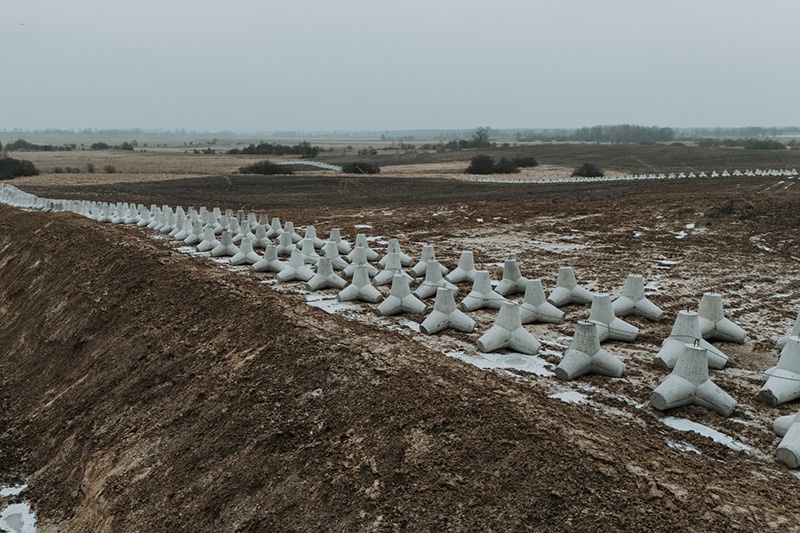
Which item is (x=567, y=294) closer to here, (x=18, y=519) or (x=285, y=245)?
(x=285, y=245)

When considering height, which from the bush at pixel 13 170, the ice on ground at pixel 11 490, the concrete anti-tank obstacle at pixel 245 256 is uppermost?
the bush at pixel 13 170

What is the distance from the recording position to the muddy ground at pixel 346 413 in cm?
299

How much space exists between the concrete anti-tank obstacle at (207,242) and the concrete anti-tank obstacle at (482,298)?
481 centimetres

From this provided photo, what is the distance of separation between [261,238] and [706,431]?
295 inches

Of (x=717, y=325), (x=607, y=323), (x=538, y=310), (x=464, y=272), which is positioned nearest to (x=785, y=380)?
(x=717, y=325)

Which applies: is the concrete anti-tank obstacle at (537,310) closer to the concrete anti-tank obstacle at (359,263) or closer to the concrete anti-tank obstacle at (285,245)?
the concrete anti-tank obstacle at (359,263)

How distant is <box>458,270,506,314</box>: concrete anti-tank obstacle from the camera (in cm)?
627

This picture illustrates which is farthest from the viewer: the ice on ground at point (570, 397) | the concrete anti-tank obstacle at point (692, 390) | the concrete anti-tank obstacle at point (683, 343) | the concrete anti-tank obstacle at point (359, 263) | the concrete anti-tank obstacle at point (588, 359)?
the concrete anti-tank obstacle at point (359, 263)

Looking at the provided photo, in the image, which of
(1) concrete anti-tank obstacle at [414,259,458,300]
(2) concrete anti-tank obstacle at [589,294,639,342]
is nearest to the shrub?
(1) concrete anti-tank obstacle at [414,259,458,300]

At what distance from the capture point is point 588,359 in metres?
4.48

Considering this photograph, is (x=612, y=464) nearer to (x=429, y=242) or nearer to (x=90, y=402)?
(x=90, y=402)

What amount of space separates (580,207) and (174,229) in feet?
31.5

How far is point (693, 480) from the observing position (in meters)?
2.94

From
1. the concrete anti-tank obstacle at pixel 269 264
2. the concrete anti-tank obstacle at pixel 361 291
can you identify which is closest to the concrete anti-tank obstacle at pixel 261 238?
the concrete anti-tank obstacle at pixel 269 264
